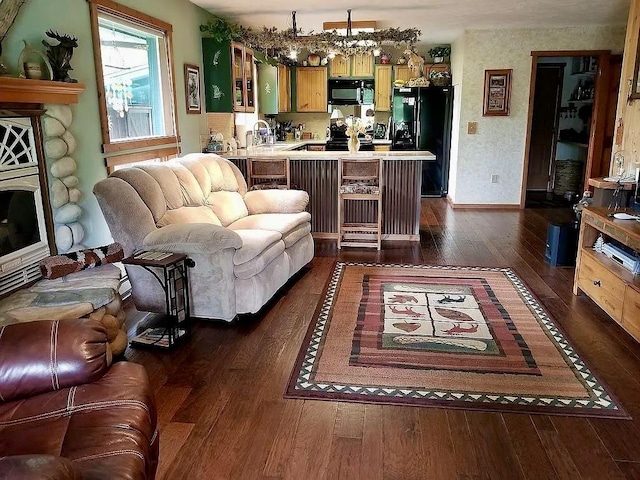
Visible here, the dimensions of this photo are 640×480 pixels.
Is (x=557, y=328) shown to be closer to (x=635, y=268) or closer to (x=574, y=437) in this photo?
(x=635, y=268)

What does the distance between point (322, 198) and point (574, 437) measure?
3773 millimetres

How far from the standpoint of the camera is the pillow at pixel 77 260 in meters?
2.69

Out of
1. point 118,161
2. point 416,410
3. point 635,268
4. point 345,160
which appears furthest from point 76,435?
point 345,160

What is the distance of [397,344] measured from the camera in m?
3.01

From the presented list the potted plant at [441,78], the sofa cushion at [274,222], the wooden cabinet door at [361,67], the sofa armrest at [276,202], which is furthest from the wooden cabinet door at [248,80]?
the potted plant at [441,78]

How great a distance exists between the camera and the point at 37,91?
2.73 metres

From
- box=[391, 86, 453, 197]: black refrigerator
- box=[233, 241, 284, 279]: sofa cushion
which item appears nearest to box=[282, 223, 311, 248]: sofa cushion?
box=[233, 241, 284, 279]: sofa cushion

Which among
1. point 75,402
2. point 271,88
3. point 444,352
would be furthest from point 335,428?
point 271,88

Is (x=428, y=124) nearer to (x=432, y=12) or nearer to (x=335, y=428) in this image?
(x=432, y=12)

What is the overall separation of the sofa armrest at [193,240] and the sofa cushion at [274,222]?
2.30 feet

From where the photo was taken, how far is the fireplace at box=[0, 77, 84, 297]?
8.83ft

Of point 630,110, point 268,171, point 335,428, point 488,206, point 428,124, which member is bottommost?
point 335,428

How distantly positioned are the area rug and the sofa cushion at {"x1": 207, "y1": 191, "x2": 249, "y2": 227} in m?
0.99

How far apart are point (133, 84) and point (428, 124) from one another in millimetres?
5157
